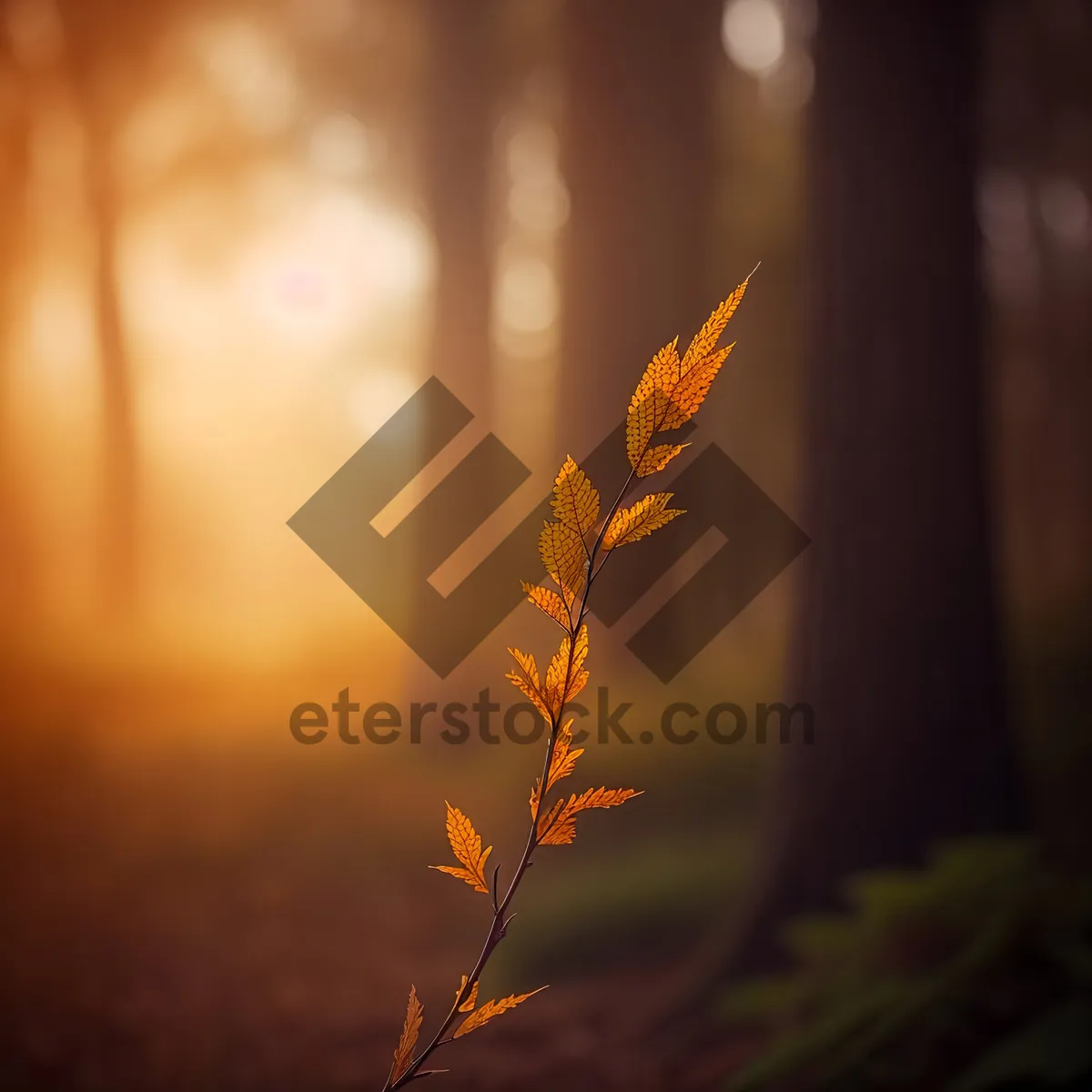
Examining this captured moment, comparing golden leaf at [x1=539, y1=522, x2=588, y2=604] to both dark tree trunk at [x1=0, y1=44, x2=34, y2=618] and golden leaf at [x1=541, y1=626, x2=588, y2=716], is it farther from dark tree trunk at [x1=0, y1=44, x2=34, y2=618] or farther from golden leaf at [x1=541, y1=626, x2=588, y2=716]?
dark tree trunk at [x1=0, y1=44, x2=34, y2=618]

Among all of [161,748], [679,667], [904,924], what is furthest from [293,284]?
[904,924]

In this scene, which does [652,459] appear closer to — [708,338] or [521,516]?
[708,338]

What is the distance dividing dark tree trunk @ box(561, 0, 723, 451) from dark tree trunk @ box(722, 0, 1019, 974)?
0.30 metres

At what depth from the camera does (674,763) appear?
172cm

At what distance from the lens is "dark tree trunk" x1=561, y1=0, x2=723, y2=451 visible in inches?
72.1

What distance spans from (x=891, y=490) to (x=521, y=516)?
0.75m

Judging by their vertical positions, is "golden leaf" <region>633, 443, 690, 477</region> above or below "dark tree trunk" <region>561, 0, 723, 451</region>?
below

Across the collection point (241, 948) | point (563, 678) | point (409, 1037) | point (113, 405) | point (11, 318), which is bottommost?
point (241, 948)

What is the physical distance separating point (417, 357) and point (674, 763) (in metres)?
1.03

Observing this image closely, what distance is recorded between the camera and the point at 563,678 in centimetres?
26

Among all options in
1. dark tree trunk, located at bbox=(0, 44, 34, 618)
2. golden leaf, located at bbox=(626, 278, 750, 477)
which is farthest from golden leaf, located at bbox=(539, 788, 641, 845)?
dark tree trunk, located at bbox=(0, 44, 34, 618)

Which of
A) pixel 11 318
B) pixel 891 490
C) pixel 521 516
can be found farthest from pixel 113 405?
pixel 891 490

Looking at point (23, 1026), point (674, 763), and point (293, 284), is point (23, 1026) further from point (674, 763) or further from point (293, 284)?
point (293, 284)

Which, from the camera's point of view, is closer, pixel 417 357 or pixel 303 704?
pixel 303 704
